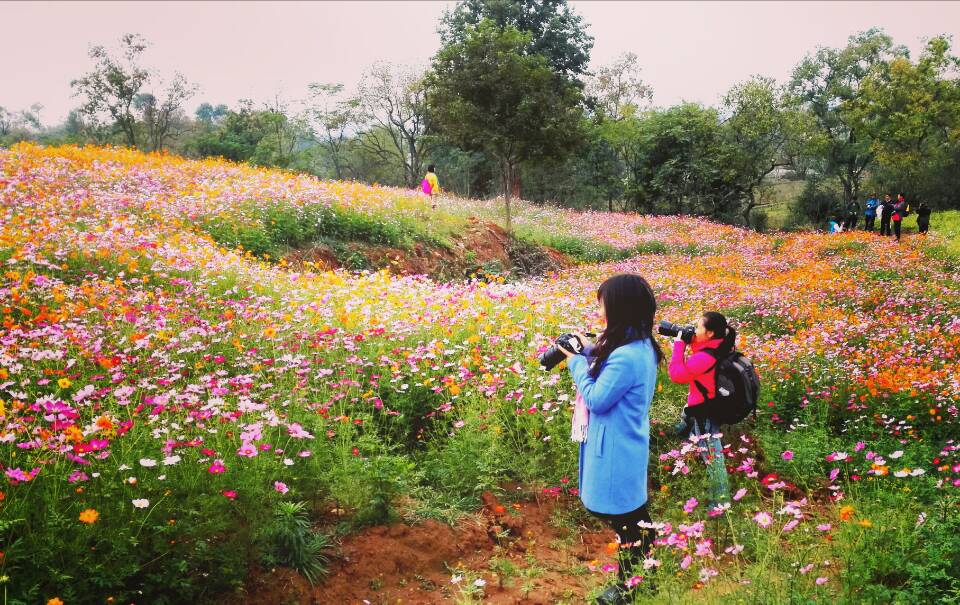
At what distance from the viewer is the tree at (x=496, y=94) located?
17906mm

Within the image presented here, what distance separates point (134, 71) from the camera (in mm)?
36469

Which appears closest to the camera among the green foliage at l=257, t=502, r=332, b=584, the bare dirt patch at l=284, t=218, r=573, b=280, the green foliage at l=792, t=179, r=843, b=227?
the green foliage at l=257, t=502, r=332, b=584

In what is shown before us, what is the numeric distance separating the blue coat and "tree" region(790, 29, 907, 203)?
37.5 meters

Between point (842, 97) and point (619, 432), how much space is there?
43.1 m

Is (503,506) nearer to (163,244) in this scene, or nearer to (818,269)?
(163,244)

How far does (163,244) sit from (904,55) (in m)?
46.5

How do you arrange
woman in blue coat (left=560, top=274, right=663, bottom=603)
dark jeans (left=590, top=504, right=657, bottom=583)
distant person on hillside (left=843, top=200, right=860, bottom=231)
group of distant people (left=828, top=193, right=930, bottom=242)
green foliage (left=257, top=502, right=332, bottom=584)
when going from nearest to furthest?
woman in blue coat (left=560, top=274, right=663, bottom=603), dark jeans (left=590, top=504, right=657, bottom=583), green foliage (left=257, top=502, right=332, bottom=584), group of distant people (left=828, top=193, right=930, bottom=242), distant person on hillside (left=843, top=200, right=860, bottom=231)

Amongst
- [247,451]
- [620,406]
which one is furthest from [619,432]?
[247,451]

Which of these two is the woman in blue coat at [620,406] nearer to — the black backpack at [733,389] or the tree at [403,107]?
Result: the black backpack at [733,389]

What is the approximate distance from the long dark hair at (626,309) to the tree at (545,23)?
105 ft

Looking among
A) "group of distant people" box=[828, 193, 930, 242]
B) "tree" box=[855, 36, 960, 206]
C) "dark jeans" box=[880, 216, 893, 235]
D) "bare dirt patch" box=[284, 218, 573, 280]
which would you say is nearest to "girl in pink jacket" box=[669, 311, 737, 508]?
"bare dirt patch" box=[284, 218, 573, 280]

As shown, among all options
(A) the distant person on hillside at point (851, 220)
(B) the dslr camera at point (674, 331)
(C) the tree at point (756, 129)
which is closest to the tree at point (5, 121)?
(C) the tree at point (756, 129)

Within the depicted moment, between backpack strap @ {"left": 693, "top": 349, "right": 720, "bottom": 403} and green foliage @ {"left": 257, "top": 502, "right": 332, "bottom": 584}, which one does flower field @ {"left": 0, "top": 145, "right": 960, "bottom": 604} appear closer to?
green foliage @ {"left": 257, "top": 502, "right": 332, "bottom": 584}

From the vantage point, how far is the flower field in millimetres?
2793
